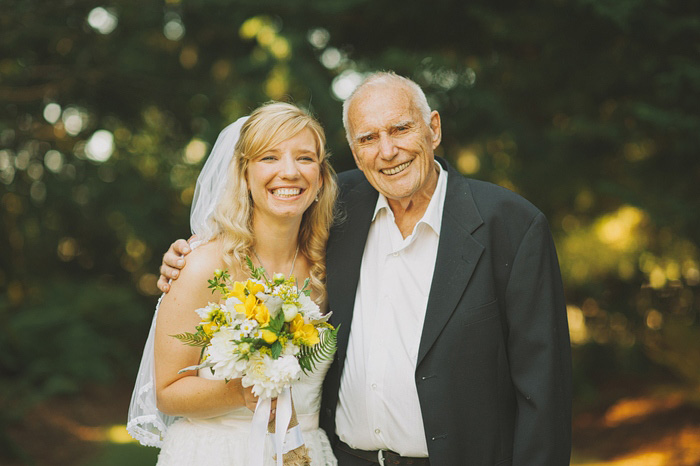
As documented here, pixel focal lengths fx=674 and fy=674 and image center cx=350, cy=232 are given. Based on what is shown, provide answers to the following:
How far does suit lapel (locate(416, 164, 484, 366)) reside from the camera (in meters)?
3.01

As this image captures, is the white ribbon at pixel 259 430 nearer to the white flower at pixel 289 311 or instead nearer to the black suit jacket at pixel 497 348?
the white flower at pixel 289 311

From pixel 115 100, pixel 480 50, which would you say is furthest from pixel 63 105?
pixel 480 50

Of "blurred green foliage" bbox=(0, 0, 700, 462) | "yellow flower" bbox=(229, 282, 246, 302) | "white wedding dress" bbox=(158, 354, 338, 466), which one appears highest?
"blurred green foliage" bbox=(0, 0, 700, 462)

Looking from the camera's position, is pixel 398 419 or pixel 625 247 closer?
pixel 398 419

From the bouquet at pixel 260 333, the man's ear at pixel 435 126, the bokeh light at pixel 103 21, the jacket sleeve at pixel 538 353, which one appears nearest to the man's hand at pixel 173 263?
the bouquet at pixel 260 333

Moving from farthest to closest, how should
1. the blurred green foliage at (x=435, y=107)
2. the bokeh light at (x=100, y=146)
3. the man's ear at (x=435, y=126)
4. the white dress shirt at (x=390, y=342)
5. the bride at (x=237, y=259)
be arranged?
1. the bokeh light at (x=100, y=146)
2. the blurred green foliage at (x=435, y=107)
3. the man's ear at (x=435, y=126)
4. the bride at (x=237, y=259)
5. the white dress shirt at (x=390, y=342)

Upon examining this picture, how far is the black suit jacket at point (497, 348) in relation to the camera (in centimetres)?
294

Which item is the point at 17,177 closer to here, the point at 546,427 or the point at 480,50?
the point at 480,50

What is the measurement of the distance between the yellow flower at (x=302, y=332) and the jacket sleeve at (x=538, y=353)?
0.92 meters

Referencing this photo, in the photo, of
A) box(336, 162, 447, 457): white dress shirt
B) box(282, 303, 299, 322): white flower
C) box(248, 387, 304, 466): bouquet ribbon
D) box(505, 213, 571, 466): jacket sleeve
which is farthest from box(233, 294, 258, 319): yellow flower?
box(505, 213, 571, 466): jacket sleeve

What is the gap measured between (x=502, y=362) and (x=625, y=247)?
519 cm

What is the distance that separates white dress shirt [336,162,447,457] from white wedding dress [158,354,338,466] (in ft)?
0.46

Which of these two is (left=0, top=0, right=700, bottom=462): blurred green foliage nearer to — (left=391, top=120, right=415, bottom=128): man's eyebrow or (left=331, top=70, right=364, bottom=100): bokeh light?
(left=331, top=70, right=364, bottom=100): bokeh light

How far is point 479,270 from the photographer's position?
3.06m
